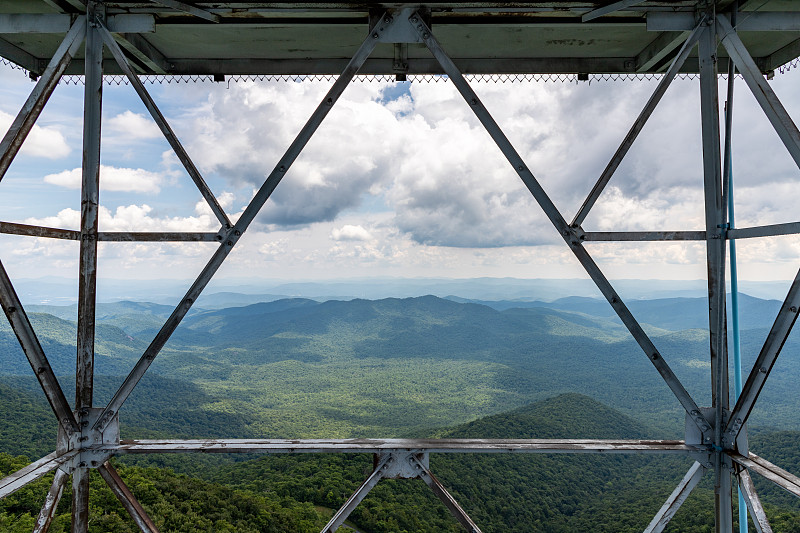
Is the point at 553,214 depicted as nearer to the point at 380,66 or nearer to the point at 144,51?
the point at 380,66

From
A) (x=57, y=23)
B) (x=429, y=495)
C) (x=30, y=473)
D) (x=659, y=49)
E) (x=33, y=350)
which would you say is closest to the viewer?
(x=30, y=473)

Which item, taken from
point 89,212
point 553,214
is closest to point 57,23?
point 89,212

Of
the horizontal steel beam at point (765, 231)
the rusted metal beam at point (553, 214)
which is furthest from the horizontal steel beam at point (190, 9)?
the horizontal steel beam at point (765, 231)

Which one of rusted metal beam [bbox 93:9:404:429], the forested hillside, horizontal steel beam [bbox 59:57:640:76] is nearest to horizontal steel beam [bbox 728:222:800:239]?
horizontal steel beam [bbox 59:57:640:76]

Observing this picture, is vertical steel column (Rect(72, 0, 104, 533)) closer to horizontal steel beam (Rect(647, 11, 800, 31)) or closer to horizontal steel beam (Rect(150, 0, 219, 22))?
horizontal steel beam (Rect(150, 0, 219, 22))

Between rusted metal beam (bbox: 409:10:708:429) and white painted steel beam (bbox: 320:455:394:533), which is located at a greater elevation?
rusted metal beam (bbox: 409:10:708:429)

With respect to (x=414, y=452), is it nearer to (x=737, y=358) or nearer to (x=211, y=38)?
(x=737, y=358)

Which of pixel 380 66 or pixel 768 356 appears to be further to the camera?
pixel 380 66
